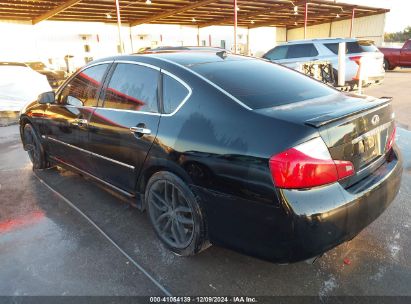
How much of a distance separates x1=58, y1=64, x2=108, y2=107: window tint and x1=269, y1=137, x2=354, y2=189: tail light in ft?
7.04

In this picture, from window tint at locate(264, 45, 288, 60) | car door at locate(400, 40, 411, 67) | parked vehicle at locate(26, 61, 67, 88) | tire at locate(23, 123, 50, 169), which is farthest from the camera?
car door at locate(400, 40, 411, 67)

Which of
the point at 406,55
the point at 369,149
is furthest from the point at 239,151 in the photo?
the point at 406,55

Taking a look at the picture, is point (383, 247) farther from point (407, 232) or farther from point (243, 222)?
point (243, 222)

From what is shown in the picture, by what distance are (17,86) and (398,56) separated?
18.2 m

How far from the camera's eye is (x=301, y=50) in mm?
10859

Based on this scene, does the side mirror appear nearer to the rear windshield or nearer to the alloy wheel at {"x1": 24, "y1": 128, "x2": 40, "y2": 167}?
the alloy wheel at {"x1": 24, "y1": 128, "x2": 40, "y2": 167}

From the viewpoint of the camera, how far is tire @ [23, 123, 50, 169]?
4.61m

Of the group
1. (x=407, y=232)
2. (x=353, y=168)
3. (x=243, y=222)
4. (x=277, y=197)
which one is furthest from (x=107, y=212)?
(x=407, y=232)

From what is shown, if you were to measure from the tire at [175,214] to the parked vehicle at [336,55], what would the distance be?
769 cm

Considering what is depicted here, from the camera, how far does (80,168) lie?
150 inches

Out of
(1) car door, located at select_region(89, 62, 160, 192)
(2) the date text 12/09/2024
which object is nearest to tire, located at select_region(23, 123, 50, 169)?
(1) car door, located at select_region(89, 62, 160, 192)

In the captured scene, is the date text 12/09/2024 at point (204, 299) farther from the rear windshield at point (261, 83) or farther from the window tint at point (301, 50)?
the window tint at point (301, 50)

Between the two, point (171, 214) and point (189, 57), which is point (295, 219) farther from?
point (189, 57)

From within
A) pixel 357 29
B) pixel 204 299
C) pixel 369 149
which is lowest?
pixel 204 299
